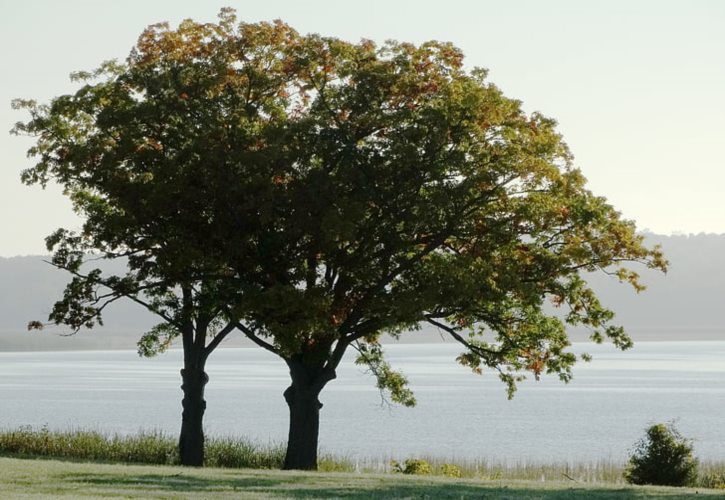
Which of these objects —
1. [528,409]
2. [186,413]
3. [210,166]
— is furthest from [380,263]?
[528,409]

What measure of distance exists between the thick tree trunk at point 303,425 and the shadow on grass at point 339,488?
337 inches

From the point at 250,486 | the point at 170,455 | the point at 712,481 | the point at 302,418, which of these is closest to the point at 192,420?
the point at 170,455

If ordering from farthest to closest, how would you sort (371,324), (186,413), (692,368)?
(692,368) → (186,413) → (371,324)

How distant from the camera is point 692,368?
538 feet

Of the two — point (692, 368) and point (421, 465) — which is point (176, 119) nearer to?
point (421, 465)

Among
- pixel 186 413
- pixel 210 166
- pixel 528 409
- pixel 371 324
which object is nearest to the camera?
pixel 210 166

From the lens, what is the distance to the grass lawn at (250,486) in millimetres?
22672

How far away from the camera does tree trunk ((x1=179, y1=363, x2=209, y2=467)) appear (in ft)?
127

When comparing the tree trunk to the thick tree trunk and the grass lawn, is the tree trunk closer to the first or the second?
the thick tree trunk

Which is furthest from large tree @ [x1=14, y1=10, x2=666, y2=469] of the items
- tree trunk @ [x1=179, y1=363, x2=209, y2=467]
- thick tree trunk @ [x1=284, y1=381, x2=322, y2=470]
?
tree trunk @ [x1=179, y1=363, x2=209, y2=467]

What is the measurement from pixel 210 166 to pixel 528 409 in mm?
69637

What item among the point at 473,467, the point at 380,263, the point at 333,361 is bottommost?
the point at 473,467

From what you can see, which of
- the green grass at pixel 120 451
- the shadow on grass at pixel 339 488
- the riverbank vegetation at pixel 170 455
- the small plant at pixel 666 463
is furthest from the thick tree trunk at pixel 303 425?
the small plant at pixel 666 463

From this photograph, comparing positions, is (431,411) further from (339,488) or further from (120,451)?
(339,488)
